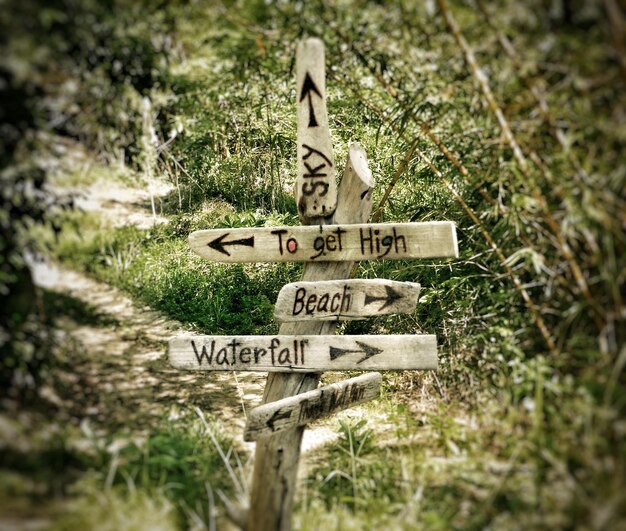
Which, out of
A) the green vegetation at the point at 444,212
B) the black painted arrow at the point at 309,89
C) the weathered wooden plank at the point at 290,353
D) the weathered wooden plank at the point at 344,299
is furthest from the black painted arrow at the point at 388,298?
the black painted arrow at the point at 309,89

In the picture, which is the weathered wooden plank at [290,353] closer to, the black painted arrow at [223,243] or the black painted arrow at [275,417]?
the black painted arrow at [275,417]

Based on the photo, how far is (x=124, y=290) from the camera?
343 centimetres

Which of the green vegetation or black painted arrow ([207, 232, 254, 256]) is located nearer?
the green vegetation

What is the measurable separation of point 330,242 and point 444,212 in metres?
1.37

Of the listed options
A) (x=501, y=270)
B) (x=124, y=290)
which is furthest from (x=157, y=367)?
(x=501, y=270)

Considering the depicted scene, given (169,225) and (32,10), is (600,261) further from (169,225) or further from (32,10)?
(169,225)

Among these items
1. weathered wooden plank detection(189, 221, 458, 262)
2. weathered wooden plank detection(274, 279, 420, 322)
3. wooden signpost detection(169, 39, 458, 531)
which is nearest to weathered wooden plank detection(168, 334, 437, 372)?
wooden signpost detection(169, 39, 458, 531)

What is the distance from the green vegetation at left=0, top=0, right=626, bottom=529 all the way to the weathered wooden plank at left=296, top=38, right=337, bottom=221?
7.9 inches

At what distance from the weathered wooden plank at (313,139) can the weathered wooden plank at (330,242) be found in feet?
0.49

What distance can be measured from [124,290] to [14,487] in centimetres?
167

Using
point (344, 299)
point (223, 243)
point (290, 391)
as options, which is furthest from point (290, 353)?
point (223, 243)

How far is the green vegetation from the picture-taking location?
196cm

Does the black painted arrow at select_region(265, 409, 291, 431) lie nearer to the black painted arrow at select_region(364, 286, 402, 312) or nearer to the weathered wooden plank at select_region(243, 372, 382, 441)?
the weathered wooden plank at select_region(243, 372, 382, 441)

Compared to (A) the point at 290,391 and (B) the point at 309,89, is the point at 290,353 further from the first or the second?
(B) the point at 309,89
